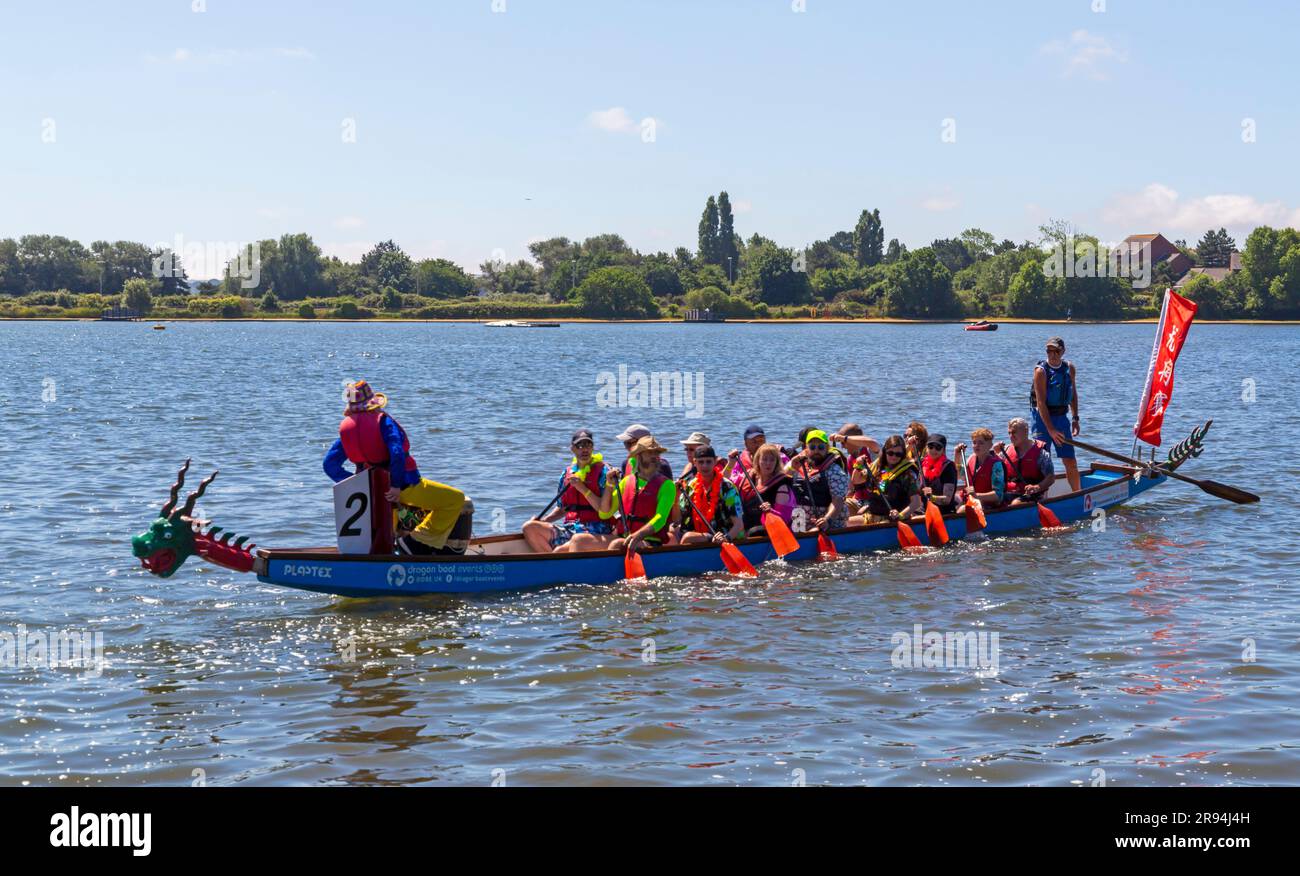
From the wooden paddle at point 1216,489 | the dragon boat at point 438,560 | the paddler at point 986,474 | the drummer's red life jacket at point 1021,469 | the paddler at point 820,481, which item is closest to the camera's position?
the dragon boat at point 438,560

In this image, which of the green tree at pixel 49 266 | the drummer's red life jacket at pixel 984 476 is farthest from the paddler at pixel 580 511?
the green tree at pixel 49 266

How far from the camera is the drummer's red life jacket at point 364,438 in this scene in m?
12.7

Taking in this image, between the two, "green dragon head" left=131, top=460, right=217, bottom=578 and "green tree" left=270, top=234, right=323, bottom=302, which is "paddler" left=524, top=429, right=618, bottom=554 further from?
"green tree" left=270, top=234, right=323, bottom=302

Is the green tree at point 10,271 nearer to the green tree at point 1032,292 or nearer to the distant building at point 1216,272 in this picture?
the green tree at point 1032,292

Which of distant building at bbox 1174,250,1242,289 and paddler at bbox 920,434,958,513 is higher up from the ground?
distant building at bbox 1174,250,1242,289

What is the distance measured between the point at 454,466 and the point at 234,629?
13.1 m

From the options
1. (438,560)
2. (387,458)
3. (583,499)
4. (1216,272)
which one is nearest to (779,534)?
(583,499)

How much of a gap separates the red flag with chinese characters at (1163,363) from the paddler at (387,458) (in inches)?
A: 482

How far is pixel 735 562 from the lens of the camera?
15094 millimetres

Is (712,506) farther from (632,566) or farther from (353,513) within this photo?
(353,513)

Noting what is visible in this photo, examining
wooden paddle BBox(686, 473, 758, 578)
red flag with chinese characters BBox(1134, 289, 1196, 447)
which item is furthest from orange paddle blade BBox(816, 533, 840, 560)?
red flag with chinese characters BBox(1134, 289, 1196, 447)

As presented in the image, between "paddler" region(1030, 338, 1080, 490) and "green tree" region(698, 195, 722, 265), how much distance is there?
6799 inches

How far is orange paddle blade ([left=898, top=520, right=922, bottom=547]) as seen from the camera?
16750 mm

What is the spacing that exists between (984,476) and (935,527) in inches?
77.0
